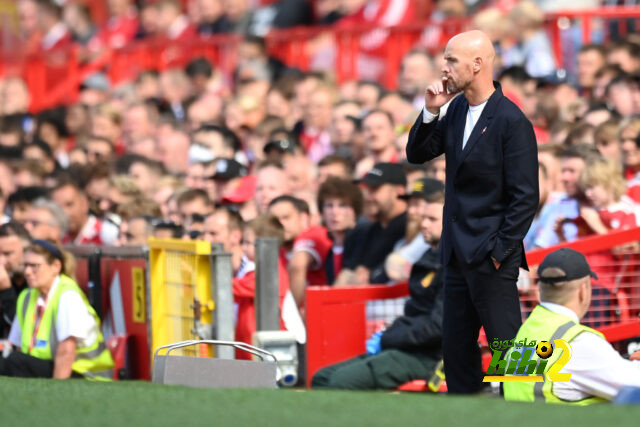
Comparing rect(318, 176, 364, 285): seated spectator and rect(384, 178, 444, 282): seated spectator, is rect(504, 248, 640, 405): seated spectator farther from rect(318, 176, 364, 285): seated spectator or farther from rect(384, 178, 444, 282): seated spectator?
rect(318, 176, 364, 285): seated spectator

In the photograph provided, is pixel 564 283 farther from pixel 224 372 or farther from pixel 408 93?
pixel 408 93

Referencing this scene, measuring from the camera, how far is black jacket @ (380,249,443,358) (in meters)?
8.73

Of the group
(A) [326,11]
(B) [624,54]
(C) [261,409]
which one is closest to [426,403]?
(C) [261,409]

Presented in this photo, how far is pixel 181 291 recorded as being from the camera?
9.44 metres

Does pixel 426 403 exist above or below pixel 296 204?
below

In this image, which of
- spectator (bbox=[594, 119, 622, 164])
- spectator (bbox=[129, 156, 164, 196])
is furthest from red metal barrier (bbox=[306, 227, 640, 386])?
spectator (bbox=[129, 156, 164, 196])

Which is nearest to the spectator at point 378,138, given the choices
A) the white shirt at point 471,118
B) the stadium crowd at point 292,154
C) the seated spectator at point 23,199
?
the stadium crowd at point 292,154

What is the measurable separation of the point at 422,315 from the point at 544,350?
8.30 ft

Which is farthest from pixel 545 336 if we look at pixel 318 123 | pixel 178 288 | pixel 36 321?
pixel 318 123

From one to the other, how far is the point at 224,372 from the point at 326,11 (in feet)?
38.4

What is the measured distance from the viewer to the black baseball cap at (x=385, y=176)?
10.2 metres

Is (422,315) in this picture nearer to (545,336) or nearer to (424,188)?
(424,188)

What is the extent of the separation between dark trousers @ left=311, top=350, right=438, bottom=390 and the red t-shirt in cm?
144

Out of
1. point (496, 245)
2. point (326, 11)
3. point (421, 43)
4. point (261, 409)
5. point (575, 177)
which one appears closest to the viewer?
point (261, 409)
